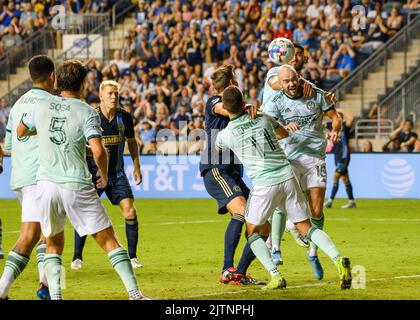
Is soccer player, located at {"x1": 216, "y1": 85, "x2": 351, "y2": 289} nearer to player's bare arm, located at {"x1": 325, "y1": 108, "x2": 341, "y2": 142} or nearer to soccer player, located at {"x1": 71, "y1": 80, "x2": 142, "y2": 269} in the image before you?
player's bare arm, located at {"x1": 325, "y1": 108, "x2": 341, "y2": 142}

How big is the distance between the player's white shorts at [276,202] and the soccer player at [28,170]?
2.23 metres

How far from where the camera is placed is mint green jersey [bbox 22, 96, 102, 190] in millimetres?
8953

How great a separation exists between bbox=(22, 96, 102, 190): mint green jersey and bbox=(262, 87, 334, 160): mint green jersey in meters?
3.50

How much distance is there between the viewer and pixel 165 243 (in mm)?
16047

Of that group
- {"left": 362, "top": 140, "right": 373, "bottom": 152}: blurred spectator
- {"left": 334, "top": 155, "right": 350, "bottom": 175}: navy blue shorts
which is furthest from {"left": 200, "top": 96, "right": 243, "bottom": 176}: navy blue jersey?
{"left": 362, "top": 140, "right": 373, "bottom": 152}: blurred spectator

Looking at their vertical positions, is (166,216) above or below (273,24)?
below

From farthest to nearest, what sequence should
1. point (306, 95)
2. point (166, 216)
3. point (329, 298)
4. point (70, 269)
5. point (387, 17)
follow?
point (387, 17) → point (166, 216) → point (70, 269) → point (306, 95) → point (329, 298)

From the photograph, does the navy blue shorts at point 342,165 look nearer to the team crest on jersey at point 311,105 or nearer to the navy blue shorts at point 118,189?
the navy blue shorts at point 118,189

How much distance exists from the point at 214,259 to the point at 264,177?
142 inches

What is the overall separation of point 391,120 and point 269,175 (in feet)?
57.2

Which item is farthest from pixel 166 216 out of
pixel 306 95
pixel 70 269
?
pixel 306 95

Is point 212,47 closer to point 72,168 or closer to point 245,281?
point 245,281

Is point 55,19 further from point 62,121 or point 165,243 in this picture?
point 62,121

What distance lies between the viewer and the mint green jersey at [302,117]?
39.2 feet
